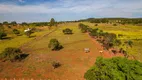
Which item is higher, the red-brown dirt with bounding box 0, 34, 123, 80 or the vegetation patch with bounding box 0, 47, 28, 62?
the vegetation patch with bounding box 0, 47, 28, 62

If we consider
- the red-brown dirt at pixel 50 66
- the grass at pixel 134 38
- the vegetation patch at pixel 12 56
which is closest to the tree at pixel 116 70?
the red-brown dirt at pixel 50 66

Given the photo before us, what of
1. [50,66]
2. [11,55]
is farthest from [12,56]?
[50,66]

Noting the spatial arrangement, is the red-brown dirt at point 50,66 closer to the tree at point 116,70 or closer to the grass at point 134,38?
the tree at point 116,70

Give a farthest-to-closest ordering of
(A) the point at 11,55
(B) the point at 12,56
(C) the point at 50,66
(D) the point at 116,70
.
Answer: (A) the point at 11,55 < (B) the point at 12,56 < (C) the point at 50,66 < (D) the point at 116,70

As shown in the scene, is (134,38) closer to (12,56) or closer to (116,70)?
(12,56)

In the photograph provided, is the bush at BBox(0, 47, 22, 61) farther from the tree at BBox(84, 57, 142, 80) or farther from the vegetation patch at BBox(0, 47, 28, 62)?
the tree at BBox(84, 57, 142, 80)

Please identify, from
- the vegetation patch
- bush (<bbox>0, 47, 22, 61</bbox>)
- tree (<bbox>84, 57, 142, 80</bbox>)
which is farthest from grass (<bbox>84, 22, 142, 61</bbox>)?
bush (<bbox>0, 47, 22, 61</bbox>)

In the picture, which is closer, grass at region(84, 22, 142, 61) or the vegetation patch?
the vegetation patch

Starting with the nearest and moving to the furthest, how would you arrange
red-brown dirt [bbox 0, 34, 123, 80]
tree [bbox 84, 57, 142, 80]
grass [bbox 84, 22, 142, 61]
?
tree [bbox 84, 57, 142, 80] → red-brown dirt [bbox 0, 34, 123, 80] → grass [bbox 84, 22, 142, 61]
